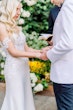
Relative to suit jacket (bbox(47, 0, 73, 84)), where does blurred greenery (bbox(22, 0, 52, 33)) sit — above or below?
above

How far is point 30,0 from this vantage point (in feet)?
21.2

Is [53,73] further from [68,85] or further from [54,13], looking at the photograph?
[54,13]

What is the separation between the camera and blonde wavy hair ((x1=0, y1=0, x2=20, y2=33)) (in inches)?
153

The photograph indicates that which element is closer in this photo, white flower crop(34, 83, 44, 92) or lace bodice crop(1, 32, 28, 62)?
lace bodice crop(1, 32, 28, 62)

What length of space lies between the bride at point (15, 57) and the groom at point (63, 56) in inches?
16.8

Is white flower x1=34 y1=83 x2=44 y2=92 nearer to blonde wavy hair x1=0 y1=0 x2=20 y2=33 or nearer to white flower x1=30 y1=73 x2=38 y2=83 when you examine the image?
white flower x1=30 y1=73 x2=38 y2=83

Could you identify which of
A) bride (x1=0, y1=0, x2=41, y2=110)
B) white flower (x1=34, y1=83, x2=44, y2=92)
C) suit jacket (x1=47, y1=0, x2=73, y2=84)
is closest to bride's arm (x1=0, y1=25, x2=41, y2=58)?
bride (x1=0, y1=0, x2=41, y2=110)

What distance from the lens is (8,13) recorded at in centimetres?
390

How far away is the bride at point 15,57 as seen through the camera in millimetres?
3914

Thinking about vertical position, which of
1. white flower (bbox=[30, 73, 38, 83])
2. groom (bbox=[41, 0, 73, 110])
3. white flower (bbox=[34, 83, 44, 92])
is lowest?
white flower (bbox=[34, 83, 44, 92])

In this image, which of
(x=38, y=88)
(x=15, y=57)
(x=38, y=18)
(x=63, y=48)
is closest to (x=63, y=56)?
(x=63, y=48)

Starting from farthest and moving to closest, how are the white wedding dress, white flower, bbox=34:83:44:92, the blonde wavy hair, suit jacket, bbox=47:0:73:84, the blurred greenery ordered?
the blurred greenery, white flower, bbox=34:83:44:92, the white wedding dress, the blonde wavy hair, suit jacket, bbox=47:0:73:84

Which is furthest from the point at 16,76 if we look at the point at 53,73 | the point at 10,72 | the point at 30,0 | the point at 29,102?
the point at 30,0

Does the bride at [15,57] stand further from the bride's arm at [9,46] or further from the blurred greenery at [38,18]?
the blurred greenery at [38,18]
